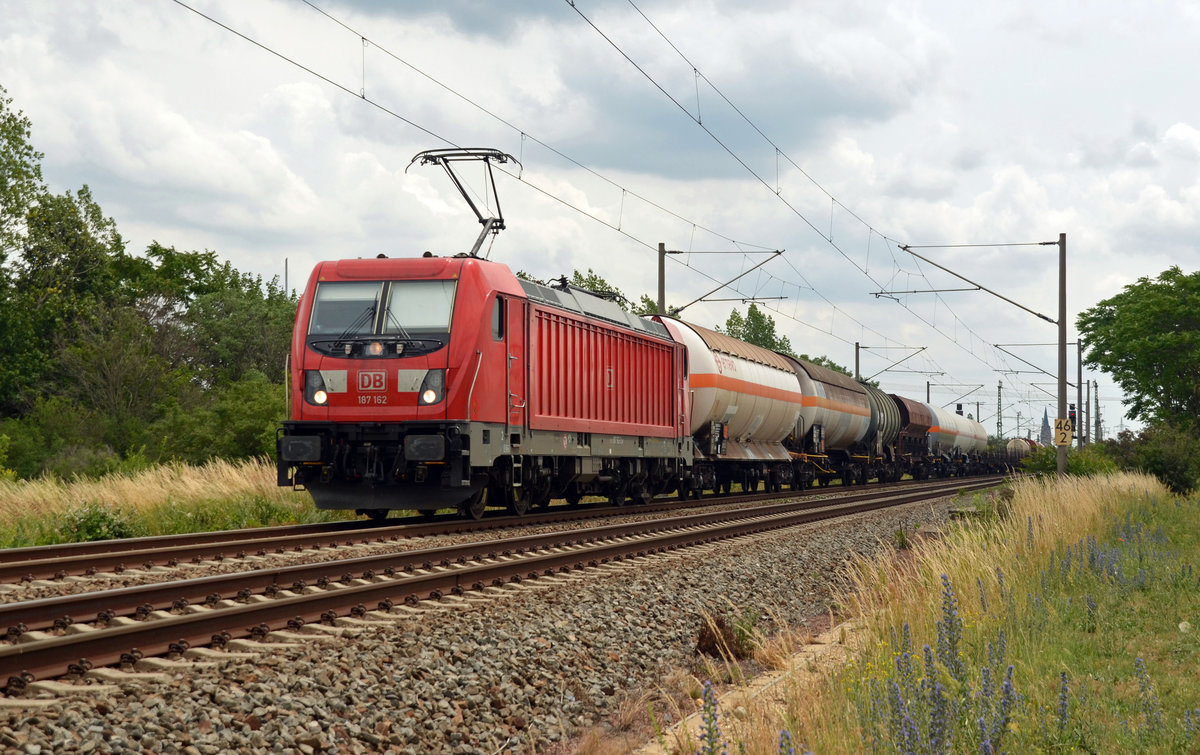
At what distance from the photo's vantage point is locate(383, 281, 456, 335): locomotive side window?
15.2 meters

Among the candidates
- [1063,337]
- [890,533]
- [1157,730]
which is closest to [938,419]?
[1063,337]

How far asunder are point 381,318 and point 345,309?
2.01 feet

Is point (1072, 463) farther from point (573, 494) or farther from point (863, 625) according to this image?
point (863, 625)

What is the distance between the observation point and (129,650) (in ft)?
20.7

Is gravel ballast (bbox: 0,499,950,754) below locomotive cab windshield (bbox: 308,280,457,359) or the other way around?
below

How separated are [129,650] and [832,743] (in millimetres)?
4076

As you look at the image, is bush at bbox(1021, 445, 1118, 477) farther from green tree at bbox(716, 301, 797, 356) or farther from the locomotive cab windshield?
green tree at bbox(716, 301, 797, 356)

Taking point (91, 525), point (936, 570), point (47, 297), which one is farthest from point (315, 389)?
point (47, 297)

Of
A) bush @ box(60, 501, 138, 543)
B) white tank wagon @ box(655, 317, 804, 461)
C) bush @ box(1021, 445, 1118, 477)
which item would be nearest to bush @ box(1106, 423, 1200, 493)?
bush @ box(1021, 445, 1118, 477)

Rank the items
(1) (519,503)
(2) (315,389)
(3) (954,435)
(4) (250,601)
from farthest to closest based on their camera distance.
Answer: (3) (954,435), (1) (519,503), (2) (315,389), (4) (250,601)

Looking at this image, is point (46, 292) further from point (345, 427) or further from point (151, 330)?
point (345, 427)

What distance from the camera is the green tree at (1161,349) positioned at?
48750 mm

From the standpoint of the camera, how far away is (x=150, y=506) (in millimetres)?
16094

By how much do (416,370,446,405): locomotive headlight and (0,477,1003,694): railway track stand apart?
8.87 ft
